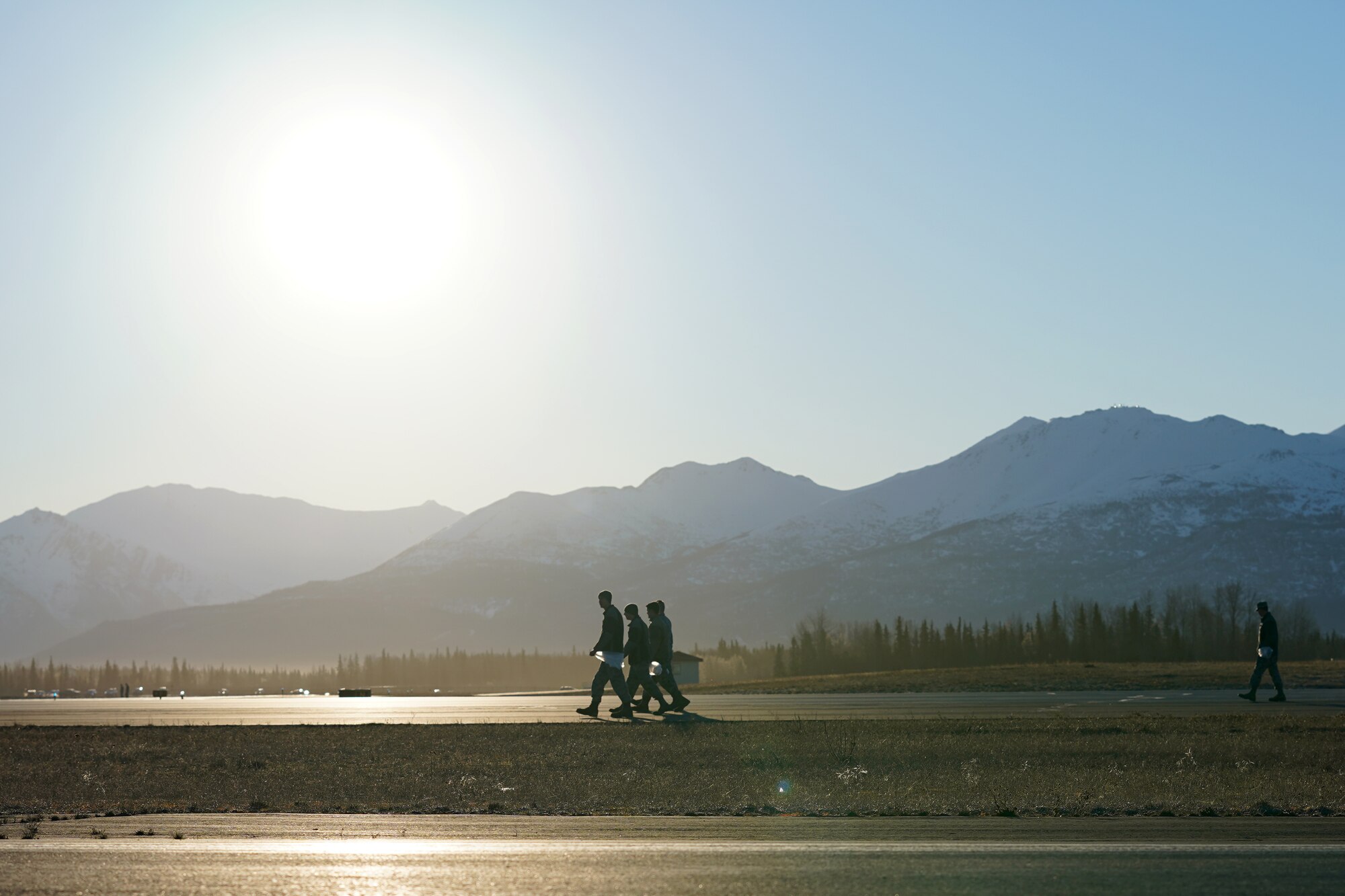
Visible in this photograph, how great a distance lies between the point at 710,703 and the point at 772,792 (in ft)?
57.9

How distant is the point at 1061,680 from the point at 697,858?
34.6 meters

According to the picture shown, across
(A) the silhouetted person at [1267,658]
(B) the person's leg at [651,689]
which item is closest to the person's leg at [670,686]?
(B) the person's leg at [651,689]

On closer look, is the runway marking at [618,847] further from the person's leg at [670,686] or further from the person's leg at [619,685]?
the person's leg at [670,686]

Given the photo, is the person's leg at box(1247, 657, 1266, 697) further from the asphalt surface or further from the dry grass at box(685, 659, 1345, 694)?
the asphalt surface

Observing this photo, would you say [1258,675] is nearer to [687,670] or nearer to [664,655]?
[664,655]

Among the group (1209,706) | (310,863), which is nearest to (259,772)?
(310,863)

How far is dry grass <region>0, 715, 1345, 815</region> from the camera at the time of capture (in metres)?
14.4

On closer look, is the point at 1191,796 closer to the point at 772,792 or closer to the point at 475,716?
the point at 772,792

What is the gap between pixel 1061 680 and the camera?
41.7 meters

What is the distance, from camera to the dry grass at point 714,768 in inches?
567

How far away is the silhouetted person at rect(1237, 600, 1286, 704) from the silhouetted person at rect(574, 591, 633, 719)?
13.8m

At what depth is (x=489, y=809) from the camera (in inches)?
552

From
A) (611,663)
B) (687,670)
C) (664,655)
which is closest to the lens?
(611,663)

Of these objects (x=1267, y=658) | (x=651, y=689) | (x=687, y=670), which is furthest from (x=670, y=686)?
(x=687, y=670)
